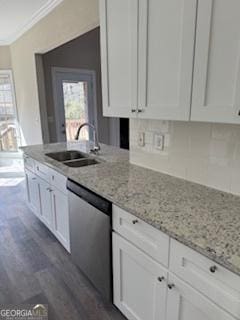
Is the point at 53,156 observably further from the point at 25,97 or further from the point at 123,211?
the point at 25,97

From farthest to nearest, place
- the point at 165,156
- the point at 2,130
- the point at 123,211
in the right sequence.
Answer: the point at 2,130 → the point at 165,156 → the point at 123,211

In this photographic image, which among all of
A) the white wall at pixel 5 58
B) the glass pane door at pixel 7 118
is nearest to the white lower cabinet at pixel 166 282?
the glass pane door at pixel 7 118

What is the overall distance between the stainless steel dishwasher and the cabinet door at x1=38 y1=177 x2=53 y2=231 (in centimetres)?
55

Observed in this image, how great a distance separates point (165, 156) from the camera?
185 centimetres

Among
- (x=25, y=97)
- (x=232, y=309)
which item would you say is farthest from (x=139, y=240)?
(x=25, y=97)

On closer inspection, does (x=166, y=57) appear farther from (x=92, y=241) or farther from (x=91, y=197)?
(x=92, y=241)

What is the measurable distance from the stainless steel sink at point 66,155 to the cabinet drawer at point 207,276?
70.6 inches

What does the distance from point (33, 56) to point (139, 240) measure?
3.94 metres

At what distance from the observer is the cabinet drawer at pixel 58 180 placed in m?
2.03

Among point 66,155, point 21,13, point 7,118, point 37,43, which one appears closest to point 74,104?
point 37,43

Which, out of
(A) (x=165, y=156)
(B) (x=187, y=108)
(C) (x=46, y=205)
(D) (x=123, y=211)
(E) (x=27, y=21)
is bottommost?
(C) (x=46, y=205)

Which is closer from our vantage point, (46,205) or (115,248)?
(115,248)

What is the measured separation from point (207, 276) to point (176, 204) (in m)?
0.44

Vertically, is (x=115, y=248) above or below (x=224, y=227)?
below
